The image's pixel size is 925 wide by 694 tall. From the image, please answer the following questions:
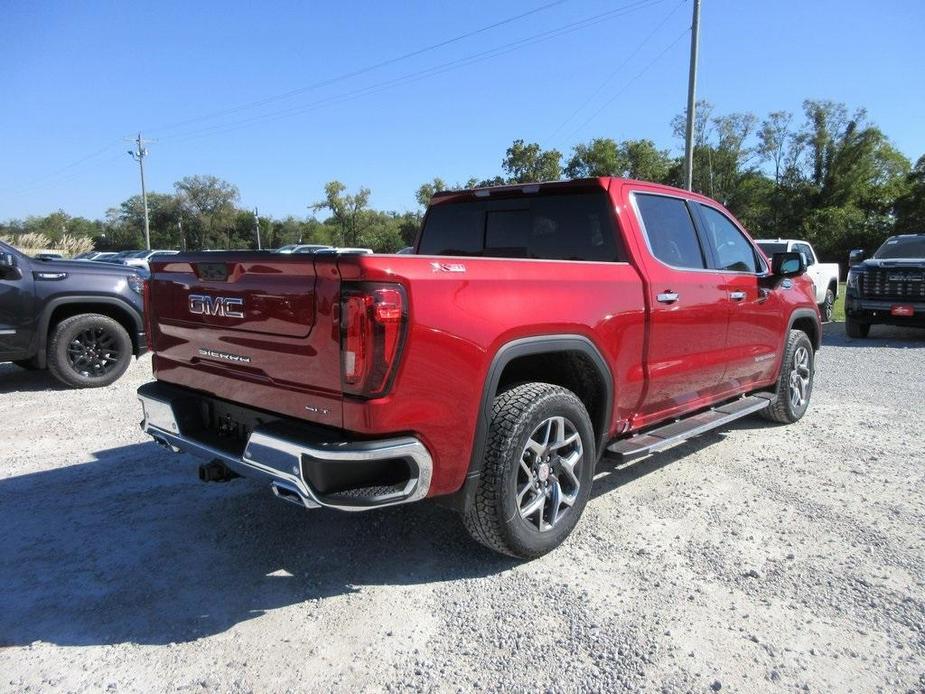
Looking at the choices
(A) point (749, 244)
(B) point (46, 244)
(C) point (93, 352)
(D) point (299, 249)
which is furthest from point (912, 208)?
(B) point (46, 244)

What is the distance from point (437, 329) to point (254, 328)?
832 mm

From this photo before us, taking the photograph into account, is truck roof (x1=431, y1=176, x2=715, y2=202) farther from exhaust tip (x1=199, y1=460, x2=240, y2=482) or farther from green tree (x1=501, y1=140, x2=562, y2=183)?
green tree (x1=501, y1=140, x2=562, y2=183)

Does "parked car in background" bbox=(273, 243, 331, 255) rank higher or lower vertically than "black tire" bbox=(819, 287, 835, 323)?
higher

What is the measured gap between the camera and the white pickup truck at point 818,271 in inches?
540

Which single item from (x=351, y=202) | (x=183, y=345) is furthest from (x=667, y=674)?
(x=351, y=202)

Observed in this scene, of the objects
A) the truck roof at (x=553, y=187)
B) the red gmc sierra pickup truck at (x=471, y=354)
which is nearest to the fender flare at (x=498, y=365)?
the red gmc sierra pickup truck at (x=471, y=354)

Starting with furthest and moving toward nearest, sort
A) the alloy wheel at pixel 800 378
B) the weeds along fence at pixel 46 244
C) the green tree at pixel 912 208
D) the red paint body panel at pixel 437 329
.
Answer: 1. the green tree at pixel 912 208
2. the weeds along fence at pixel 46 244
3. the alloy wheel at pixel 800 378
4. the red paint body panel at pixel 437 329

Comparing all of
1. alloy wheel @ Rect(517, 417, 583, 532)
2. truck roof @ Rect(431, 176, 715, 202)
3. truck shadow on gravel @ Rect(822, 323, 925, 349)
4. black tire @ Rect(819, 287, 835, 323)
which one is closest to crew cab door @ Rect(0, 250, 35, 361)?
truck roof @ Rect(431, 176, 715, 202)

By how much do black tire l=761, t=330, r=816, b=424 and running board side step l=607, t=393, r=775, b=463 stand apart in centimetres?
50

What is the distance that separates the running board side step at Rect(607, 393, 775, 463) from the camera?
11.7 ft

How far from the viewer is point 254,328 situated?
2.81m

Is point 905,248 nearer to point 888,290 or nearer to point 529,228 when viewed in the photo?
point 888,290

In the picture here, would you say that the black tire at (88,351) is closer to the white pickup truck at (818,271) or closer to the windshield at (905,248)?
the white pickup truck at (818,271)

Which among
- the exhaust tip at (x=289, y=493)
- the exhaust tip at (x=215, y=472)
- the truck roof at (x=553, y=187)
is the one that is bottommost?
the exhaust tip at (x=215, y=472)
